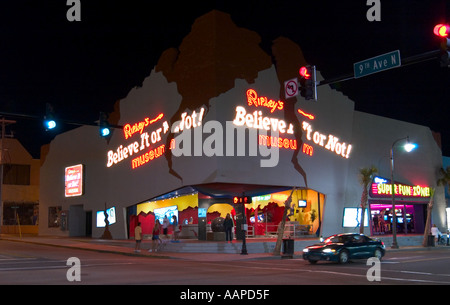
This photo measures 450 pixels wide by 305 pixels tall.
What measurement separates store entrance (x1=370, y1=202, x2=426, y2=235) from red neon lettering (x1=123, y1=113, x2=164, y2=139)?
2092 cm

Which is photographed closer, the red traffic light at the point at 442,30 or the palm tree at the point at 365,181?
the red traffic light at the point at 442,30

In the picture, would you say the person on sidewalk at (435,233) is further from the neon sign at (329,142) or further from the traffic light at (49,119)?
the traffic light at (49,119)

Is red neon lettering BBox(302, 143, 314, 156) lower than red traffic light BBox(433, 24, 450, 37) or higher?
lower

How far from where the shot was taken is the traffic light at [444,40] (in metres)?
11.2

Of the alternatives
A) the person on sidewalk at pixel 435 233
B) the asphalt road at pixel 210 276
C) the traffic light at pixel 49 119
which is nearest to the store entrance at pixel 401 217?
the person on sidewalk at pixel 435 233

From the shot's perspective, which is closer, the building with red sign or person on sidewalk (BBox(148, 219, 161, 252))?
person on sidewalk (BBox(148, 219, 161, 252))

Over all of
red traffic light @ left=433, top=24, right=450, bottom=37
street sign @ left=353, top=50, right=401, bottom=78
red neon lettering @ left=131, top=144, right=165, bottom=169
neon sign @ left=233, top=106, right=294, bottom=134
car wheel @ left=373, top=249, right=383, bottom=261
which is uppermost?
neon sign @ left=233, top=106, right=294, bottom=134

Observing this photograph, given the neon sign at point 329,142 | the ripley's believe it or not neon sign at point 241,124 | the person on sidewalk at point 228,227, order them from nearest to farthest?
1. the person on sidewalk at point 228,227
2. the ripley's believe it or not neon sign at point 241,124
3. the neon sign at point 329,142

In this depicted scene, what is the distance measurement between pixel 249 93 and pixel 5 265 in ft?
57.8

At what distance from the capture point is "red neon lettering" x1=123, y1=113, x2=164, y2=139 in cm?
3411

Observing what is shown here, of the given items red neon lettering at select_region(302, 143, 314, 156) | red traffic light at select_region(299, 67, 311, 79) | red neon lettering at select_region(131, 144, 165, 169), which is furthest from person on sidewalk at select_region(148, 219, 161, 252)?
red traffic light at select_region(299, 67, 311, 79)

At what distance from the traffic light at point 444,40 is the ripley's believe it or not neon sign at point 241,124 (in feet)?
62.5

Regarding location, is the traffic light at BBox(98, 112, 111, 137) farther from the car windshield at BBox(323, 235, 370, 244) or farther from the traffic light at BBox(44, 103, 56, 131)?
the car windshield at BBox(323, 235, 370, 244)
